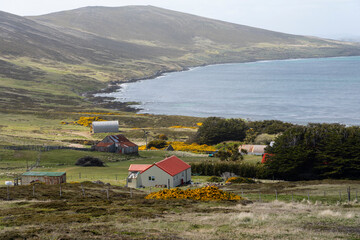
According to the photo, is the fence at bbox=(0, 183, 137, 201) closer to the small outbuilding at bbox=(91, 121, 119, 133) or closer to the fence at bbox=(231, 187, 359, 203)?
the fence at bbox=(231, 187, 359, 203)

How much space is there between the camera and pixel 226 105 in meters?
154

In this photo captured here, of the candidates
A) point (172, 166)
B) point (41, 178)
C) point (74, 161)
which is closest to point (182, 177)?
point (172, 166)

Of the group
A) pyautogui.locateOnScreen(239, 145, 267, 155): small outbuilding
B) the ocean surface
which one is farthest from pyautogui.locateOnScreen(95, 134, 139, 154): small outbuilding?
the ocean surface

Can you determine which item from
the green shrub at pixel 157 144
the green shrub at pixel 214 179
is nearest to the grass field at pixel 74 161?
the green shrub at pixel 214 179

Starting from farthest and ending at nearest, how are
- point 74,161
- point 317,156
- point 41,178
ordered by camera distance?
1. point 74,161
2. point 317,156
3. point 41,178

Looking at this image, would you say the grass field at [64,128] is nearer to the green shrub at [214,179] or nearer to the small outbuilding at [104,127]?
the small outbuilding at [104,127]

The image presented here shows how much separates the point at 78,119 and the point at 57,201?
88263 millimetres

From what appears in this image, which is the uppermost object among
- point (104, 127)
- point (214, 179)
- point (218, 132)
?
point (104, 127)

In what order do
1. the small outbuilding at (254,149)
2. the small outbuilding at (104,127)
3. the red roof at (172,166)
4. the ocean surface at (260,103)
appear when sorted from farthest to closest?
the ocean surface at (260,103), the small outbuilding at (104,127), the small outbuilding at (254,149), the red roof at (172,166)

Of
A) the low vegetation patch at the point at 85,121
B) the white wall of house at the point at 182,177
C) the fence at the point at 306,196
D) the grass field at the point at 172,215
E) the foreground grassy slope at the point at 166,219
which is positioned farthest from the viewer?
the low vegetation patch at the point at 85,121

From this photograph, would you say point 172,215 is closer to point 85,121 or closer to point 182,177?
point 182,177

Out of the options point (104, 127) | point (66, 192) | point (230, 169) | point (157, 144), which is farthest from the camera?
point (104, 127)

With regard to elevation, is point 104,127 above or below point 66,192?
above

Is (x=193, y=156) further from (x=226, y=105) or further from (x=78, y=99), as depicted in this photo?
(x=78, y=99)
